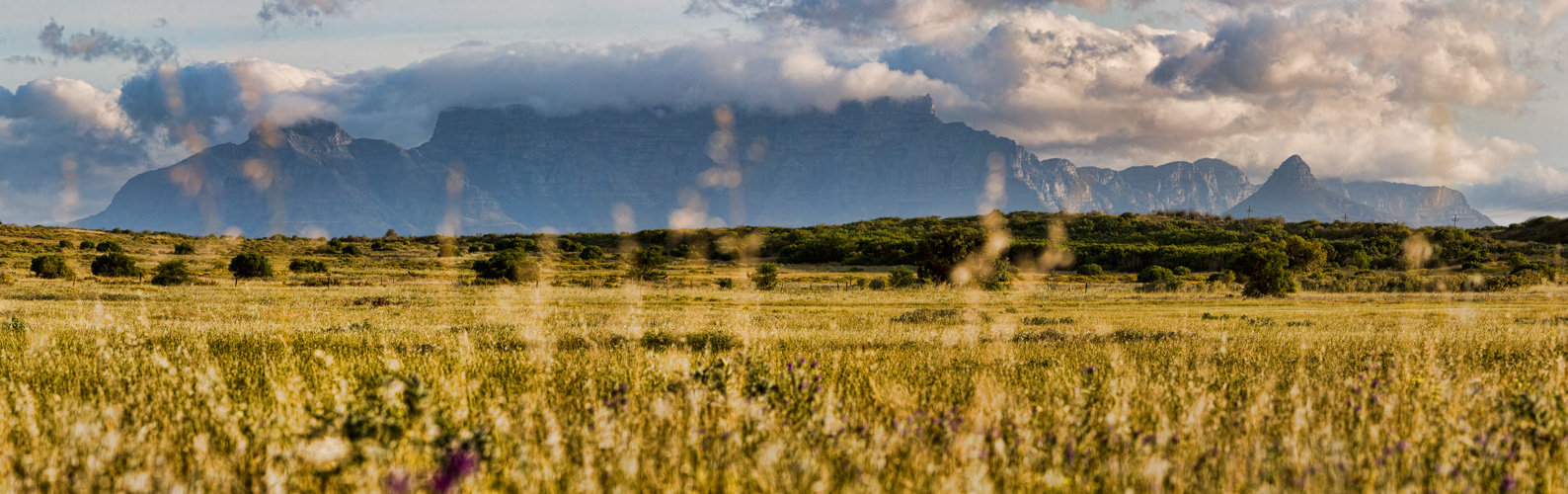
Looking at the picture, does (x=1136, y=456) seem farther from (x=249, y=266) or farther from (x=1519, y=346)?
(x=249, y=266)

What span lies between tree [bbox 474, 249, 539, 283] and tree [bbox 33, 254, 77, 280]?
83.1 feet

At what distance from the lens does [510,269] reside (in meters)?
64.8

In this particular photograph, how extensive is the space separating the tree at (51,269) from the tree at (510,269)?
2534 cm

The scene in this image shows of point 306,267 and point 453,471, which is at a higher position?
point 306,267

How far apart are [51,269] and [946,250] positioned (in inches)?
2352

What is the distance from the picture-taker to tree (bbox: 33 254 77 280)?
58.2m

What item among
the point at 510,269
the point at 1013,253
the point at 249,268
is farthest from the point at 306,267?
the point at 1013,253

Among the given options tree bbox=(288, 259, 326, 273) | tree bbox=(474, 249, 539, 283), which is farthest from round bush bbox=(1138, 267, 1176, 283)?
tree bbox=(288, 259, 326, 273)

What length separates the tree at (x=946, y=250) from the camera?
62.9m

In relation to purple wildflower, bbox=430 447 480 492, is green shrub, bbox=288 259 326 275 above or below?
above

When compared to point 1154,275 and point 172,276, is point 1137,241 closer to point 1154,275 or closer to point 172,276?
point 1154,275

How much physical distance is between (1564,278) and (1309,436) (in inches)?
3258

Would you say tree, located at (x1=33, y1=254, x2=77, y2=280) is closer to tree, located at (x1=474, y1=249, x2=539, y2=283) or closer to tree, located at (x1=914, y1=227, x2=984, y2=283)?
tree, located at (x1=474, y1=249, x2=539, y2=283)

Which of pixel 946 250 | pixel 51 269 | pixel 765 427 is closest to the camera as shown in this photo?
pixel 765 427
